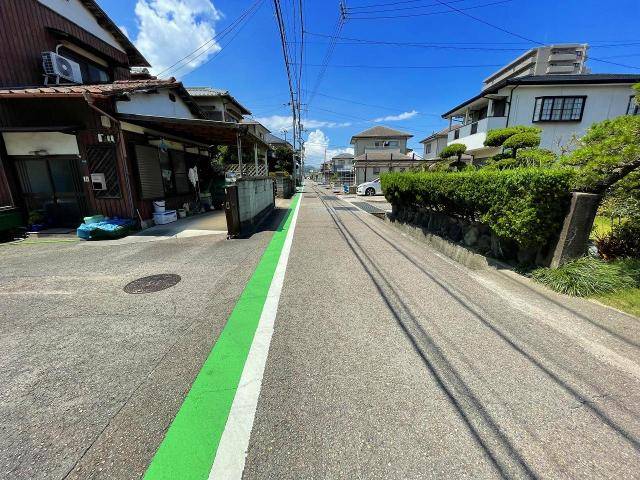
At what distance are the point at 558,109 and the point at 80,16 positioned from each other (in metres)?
26.7

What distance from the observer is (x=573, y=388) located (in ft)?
7.37

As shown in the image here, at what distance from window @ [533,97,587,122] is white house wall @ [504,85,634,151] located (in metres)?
0.24

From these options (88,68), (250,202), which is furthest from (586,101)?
(88,68)

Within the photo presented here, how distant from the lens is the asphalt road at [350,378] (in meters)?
1.70

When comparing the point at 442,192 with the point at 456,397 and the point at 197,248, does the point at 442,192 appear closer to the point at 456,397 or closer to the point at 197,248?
the point at 456,397

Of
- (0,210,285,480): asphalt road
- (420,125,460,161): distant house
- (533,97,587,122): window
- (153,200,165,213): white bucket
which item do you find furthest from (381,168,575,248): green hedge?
(420,125,460,161): distant house

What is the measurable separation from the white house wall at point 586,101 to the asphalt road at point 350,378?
19702 mm

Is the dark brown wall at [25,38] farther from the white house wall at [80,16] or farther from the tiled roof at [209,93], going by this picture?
the tiled roof at [209,93]

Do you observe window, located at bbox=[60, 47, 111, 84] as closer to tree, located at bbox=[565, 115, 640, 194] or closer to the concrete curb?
the concrete curb

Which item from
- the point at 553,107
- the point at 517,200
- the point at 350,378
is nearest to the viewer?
the point at 350,378

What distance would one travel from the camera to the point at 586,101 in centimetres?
1786

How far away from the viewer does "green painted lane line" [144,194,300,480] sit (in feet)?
5.44

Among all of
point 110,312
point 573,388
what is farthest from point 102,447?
point 573,388

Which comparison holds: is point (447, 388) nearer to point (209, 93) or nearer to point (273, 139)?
point (209, 93)
